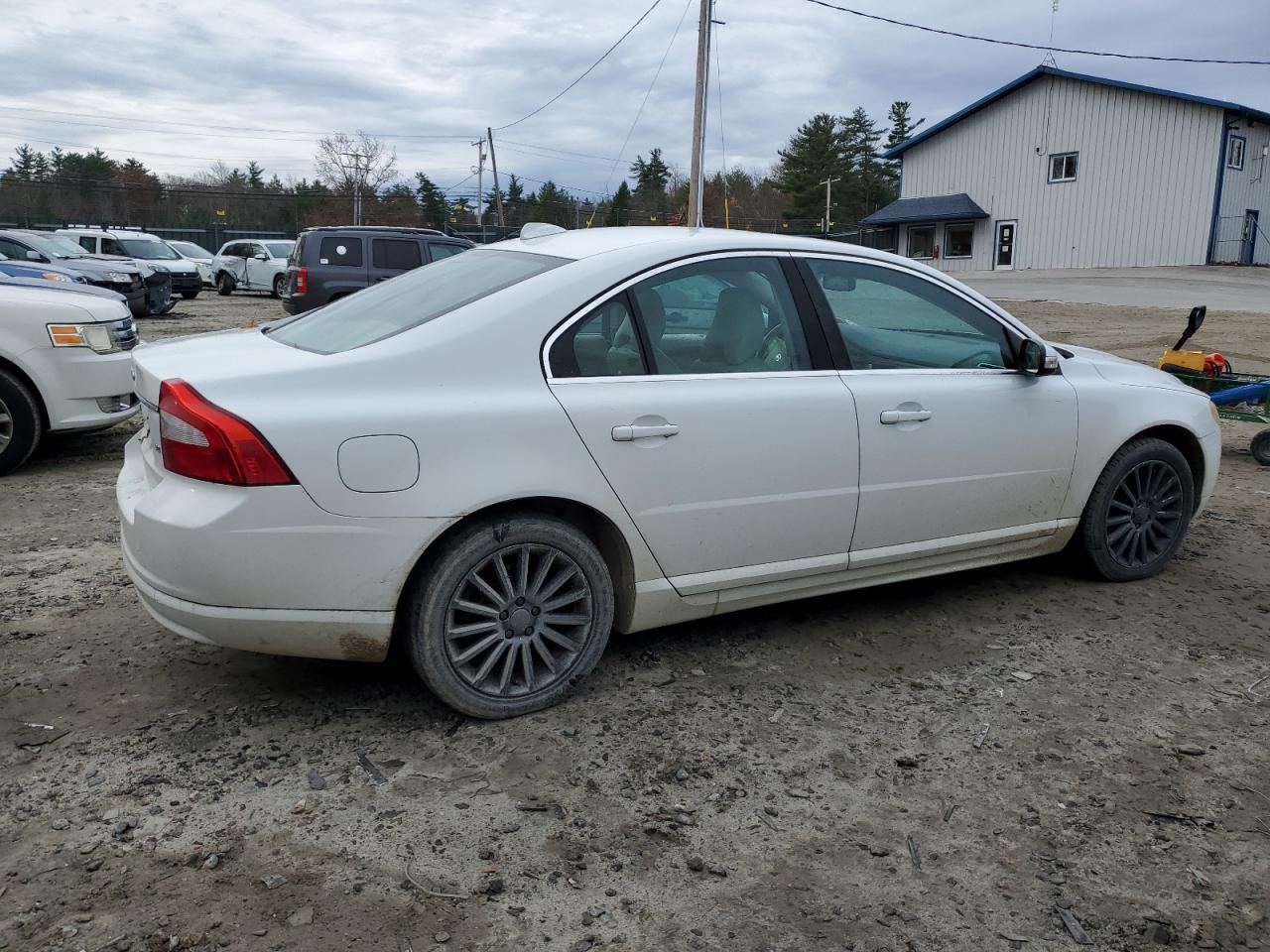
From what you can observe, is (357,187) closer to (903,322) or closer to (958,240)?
(958,240)

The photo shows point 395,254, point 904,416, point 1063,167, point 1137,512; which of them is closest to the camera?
point 904,416

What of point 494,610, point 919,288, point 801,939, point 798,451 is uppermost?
point 919,288

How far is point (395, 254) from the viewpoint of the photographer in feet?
58.0

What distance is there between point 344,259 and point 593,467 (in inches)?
589

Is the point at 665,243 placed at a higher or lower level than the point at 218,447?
higher

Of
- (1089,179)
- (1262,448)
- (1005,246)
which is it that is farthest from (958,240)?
(1262,448)

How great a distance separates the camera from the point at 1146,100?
36.9 metres

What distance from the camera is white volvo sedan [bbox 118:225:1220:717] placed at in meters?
3.10

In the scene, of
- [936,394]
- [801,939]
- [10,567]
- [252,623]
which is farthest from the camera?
[10,567]

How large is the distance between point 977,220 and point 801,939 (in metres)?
44.2

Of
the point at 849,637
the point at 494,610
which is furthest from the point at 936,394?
the point at 494,610

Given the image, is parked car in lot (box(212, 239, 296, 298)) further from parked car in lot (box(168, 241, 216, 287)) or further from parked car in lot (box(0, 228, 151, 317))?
parked car in lot (box(0, 228, 151, 317))

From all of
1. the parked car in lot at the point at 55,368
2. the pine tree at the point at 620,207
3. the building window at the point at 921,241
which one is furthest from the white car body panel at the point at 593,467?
the pine tree at the point at 620,207

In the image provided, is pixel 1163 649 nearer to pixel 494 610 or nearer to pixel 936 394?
pixel 936 394
